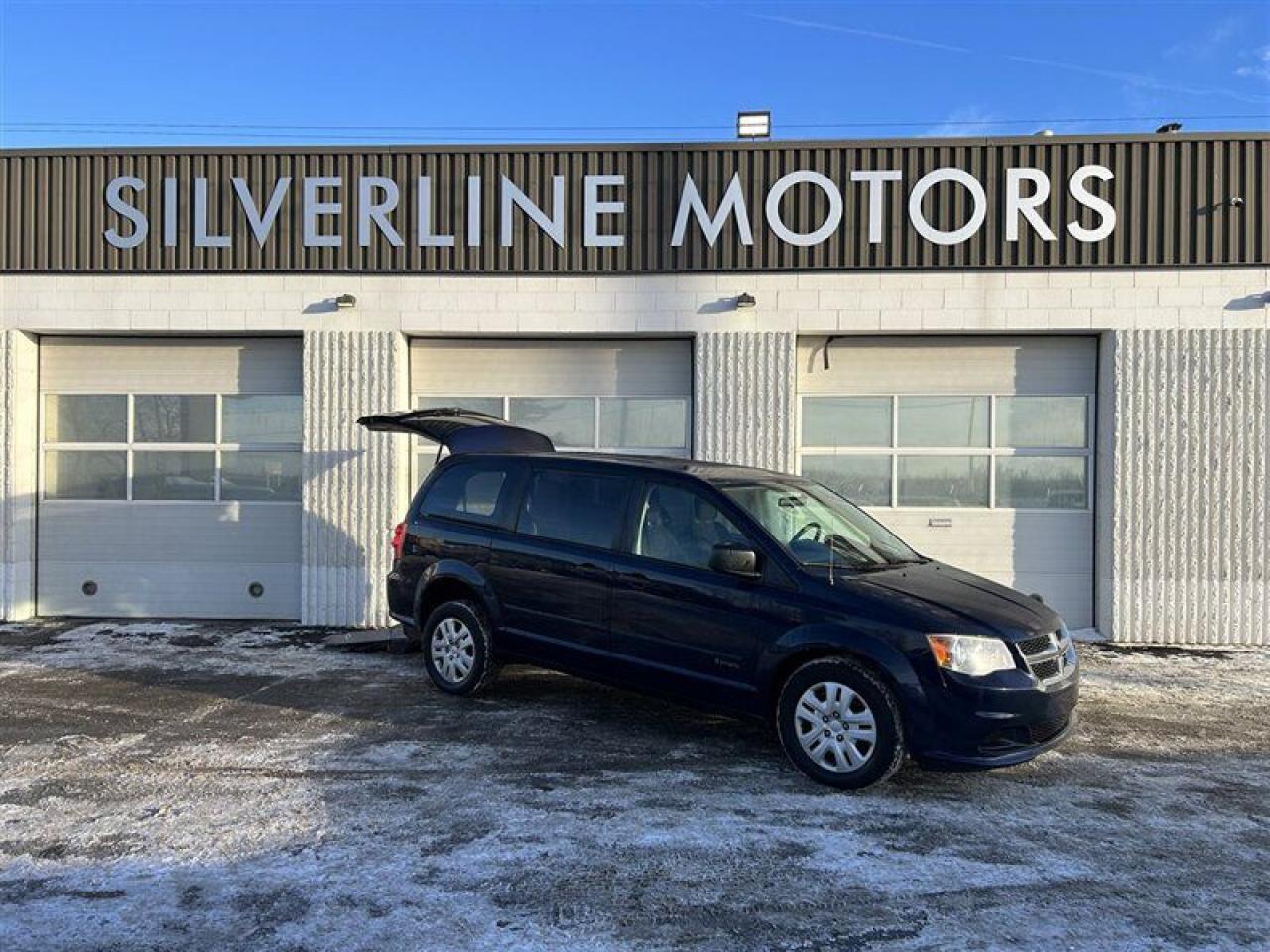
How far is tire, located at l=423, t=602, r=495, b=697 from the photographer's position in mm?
6652

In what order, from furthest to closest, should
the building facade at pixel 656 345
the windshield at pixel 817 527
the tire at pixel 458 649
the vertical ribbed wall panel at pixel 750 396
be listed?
the vertical ribbed wall panel at pixel 750 396 → the building facade at pixel 656 345 → the tire at pixel 458 649 → the windshield at pixel 817 527

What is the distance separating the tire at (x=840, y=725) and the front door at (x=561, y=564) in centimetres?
140

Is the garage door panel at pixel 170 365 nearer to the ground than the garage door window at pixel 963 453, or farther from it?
farther from it

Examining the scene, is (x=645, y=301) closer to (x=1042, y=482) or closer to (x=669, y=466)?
(x=669, y=466)

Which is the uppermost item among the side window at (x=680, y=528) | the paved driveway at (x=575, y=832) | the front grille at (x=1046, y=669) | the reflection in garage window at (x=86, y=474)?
the reflection in garage window at (x=86, y=474)

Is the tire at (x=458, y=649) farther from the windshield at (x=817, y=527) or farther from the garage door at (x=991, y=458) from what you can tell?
the garage door at (x=991, y=458)

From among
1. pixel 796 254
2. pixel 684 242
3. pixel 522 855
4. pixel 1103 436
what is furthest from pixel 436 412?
pixel 1103 436

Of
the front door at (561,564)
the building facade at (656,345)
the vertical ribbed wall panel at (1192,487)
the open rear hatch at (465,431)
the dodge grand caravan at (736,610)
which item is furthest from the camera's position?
the building facade at (656,345)

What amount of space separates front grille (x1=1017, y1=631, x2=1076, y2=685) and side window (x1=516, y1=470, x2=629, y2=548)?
99.3 inches

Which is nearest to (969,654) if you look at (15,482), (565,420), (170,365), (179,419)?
(565,420)

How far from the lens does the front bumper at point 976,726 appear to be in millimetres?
4754

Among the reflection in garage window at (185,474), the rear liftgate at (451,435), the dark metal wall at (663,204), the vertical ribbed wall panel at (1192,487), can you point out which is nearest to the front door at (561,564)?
the rear liftgate at (451,435)

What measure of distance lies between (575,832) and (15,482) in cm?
907

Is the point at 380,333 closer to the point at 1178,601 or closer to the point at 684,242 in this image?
the point at 684,242
